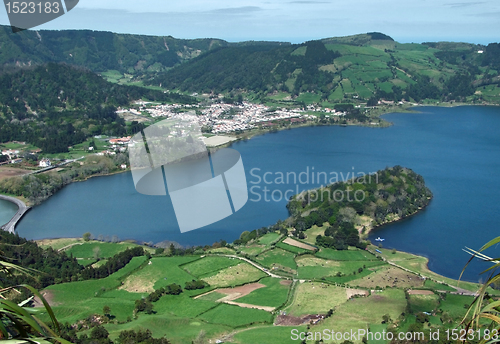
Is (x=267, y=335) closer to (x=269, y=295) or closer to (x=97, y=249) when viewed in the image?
(x=269, y=295)

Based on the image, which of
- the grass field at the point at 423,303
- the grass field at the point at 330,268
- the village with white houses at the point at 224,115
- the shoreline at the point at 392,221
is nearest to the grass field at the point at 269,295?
the grass field at the point at 330,268

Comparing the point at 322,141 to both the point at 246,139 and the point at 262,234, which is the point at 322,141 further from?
the point at 262,234

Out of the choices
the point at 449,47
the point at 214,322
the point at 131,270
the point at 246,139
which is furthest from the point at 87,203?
the point at 449,47

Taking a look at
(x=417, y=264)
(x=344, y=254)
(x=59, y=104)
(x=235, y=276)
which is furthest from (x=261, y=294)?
(x=59, y=104)

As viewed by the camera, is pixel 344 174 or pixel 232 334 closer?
pixel 232 334

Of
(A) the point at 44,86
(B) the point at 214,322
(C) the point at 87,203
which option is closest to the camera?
(B) the point at 214,322

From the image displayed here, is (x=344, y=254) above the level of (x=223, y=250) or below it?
below

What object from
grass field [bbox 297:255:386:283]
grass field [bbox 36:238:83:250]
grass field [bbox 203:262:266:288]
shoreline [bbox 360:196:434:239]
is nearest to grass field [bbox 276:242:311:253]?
grass field [bbox 297:255:386:283]
